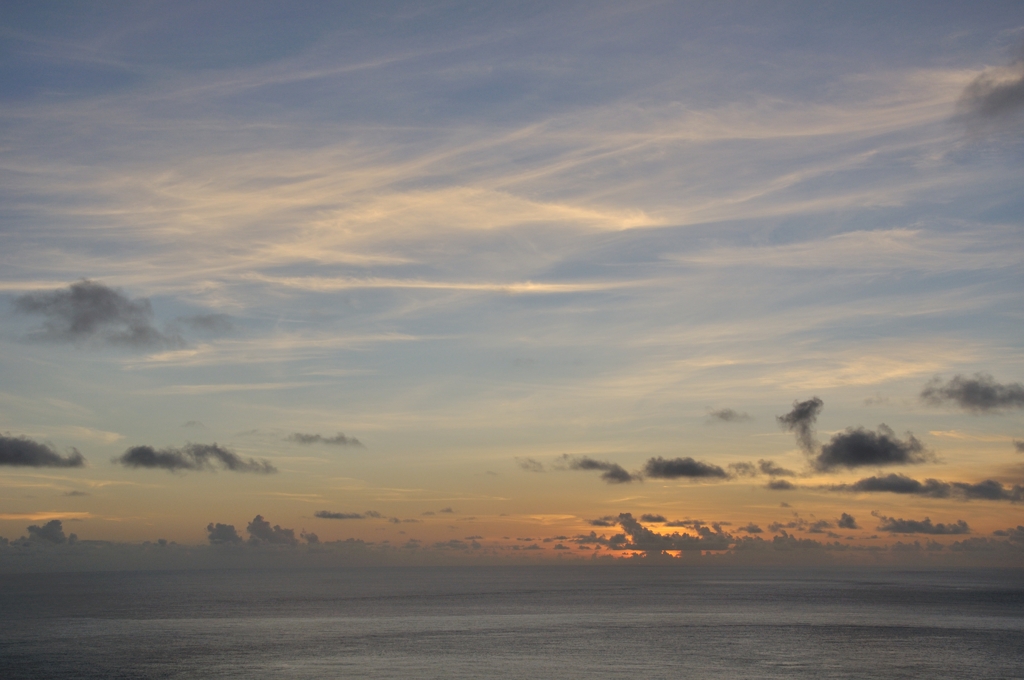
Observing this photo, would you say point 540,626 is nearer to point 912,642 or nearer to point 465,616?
point 465,616

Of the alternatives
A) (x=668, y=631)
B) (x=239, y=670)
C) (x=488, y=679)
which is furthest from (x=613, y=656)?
(x=239, y=670)

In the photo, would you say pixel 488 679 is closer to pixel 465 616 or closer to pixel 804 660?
pixel 804 660

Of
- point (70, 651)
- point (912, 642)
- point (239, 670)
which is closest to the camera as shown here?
point (239, 670)

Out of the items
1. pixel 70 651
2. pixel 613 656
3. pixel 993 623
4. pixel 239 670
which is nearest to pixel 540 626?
pixel 613 656

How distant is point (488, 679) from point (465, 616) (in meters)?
98.6

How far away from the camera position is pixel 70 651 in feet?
412

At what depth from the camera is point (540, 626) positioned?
549 feet

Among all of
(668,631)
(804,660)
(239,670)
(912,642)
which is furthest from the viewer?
(668,631)

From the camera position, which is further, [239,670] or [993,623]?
[993,623]

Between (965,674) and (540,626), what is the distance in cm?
8334

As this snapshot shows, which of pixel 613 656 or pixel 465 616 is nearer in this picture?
pixel 613 656

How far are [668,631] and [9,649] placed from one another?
372 feet

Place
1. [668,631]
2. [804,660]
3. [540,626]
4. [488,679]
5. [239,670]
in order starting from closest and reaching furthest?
[488,679] → [239,670] → [804,660] → [668,631] → [540,626]

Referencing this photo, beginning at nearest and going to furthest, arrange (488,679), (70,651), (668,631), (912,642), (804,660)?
(488,679) → (804,660) → (70,651) → (912,642) → (668,631)
